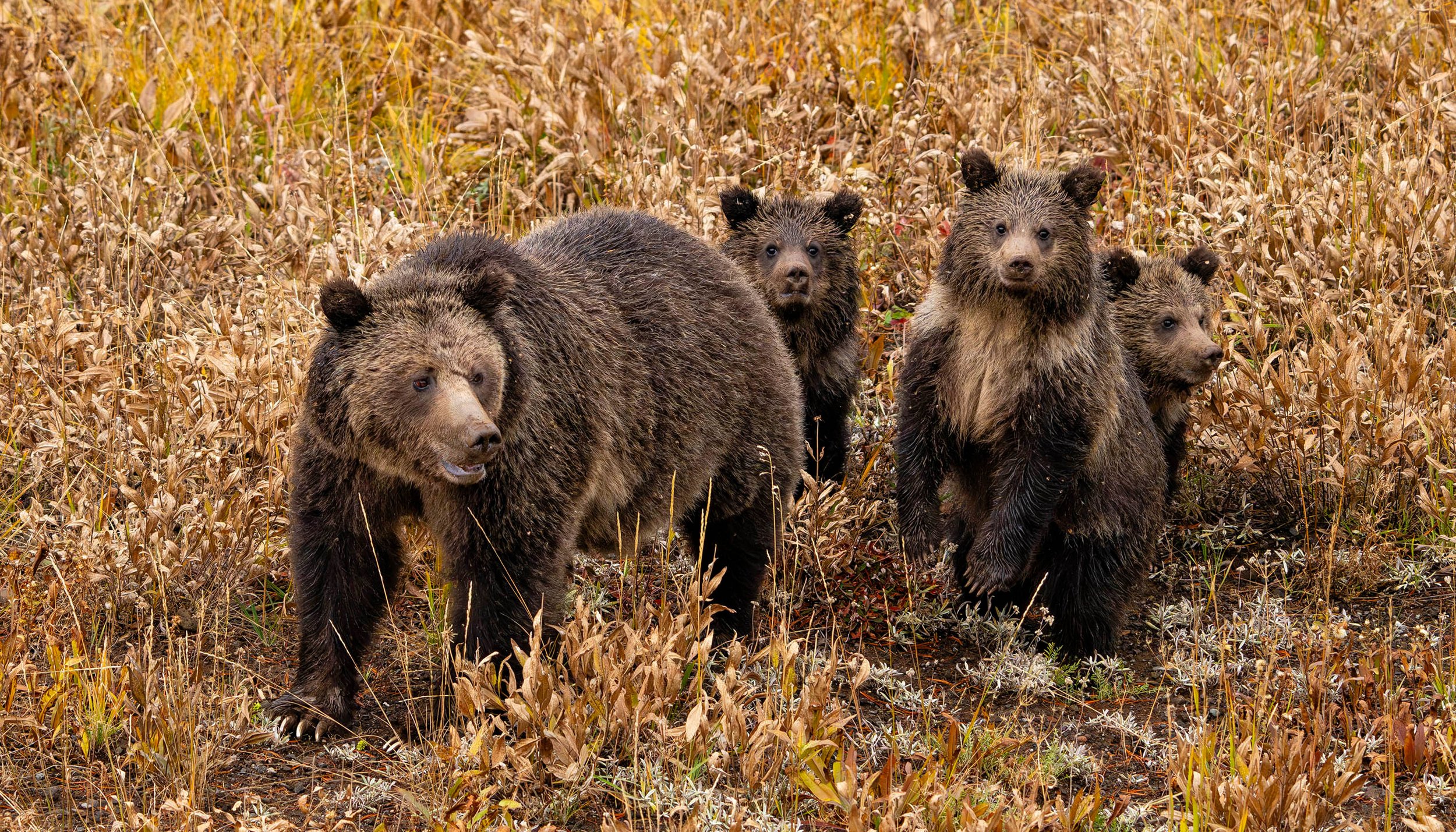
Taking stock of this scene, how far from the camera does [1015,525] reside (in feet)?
18.6

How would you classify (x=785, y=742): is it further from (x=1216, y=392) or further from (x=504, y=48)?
(x=504, y=48)

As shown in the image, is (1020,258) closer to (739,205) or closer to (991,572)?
(991,572)

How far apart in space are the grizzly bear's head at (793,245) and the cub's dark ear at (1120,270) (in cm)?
135

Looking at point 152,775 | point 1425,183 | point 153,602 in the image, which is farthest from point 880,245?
point 152,775

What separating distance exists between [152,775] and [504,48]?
5.30 m

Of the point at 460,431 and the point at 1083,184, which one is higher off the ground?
the point at 1083,184

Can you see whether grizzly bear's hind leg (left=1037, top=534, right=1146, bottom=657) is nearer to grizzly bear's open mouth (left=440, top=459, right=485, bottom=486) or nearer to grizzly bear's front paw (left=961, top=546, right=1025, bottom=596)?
grizzly bear's front paw (left=961, top=546, right=1025, bottom=596)

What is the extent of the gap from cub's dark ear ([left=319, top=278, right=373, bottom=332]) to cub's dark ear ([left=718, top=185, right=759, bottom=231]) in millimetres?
3324

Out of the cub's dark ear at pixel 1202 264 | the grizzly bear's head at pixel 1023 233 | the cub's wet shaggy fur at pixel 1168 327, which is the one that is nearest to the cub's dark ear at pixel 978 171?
the grizzly bear's head at pixel 1023 233

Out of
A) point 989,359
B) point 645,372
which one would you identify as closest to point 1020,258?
point 989,359

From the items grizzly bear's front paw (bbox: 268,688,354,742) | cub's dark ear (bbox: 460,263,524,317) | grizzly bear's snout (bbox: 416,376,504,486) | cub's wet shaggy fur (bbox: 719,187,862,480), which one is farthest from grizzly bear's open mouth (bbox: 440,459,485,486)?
cub's wet shaggy fur (bbox: 719,187,862,480)

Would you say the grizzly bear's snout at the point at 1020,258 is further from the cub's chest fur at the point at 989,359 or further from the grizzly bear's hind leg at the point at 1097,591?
the grizzly bear's hind leg at the point at 1097,591

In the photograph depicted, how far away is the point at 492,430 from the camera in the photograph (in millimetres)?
4156

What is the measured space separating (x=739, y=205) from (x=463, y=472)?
140 inches
